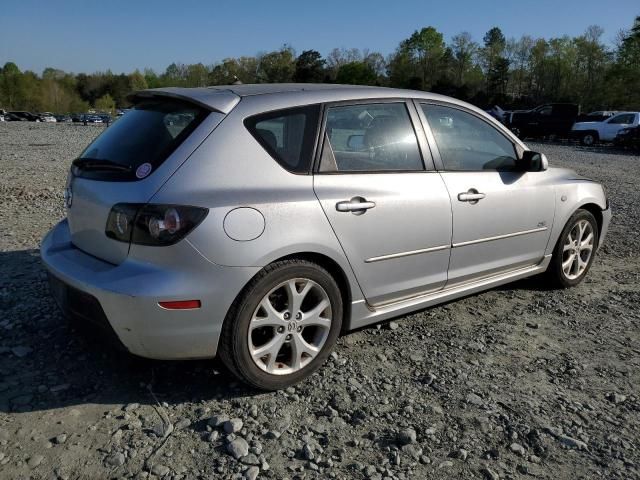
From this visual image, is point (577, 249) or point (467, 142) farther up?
point (467, 142)

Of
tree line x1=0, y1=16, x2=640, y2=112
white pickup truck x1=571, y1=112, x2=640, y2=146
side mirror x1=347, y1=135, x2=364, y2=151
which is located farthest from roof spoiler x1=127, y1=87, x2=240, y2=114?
tree line x1=0, y1=16, x2=640, y2=112

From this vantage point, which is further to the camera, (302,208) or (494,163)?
(494,163)

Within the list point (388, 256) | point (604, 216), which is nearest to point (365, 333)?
point (388, 256)

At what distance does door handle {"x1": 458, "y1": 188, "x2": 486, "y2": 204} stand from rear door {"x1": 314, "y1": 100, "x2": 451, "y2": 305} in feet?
0.49

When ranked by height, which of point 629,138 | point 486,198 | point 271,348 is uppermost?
point 486,198

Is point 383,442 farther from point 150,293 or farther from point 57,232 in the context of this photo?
point 57,232

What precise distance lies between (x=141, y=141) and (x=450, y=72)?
106 m

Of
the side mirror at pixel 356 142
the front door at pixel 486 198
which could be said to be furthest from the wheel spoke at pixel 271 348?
the front door at pixel 486 198

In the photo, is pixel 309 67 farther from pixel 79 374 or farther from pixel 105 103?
pixel 79 374

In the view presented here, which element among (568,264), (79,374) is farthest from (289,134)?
(568,264)

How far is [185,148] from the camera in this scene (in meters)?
2.81

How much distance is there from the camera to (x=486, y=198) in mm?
3902

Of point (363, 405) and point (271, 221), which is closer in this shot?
point (271, 221)

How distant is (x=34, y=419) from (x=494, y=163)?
11.1 ft
